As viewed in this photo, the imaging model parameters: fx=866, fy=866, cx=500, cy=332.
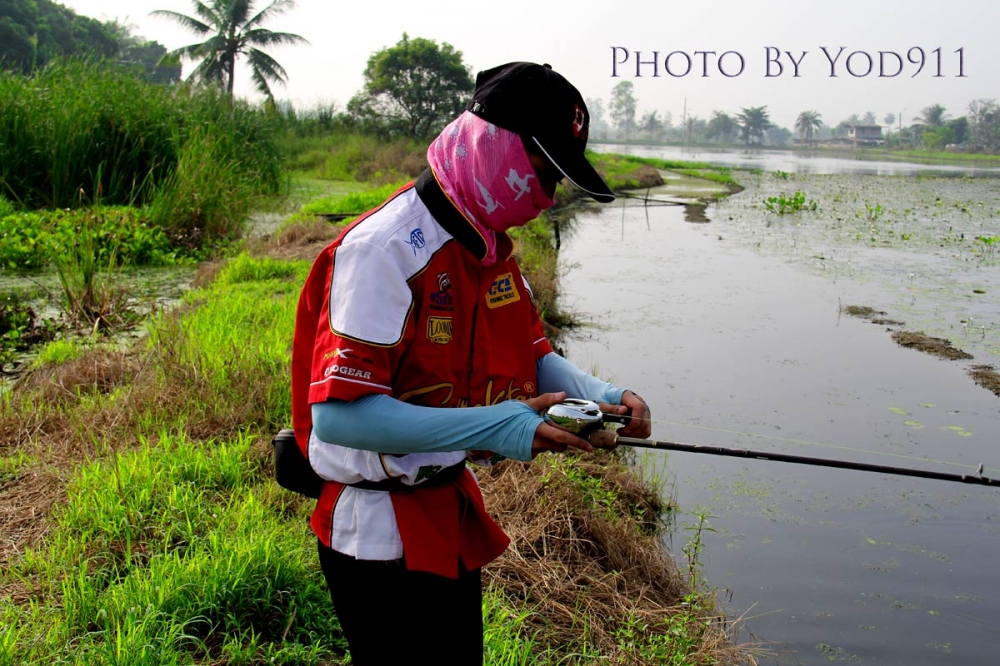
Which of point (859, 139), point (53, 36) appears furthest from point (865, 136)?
point (53, 36)

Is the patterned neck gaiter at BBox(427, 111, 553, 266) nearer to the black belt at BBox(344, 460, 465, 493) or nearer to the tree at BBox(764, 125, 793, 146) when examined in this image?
the black belt at BBox(344, 460, 465, 493)

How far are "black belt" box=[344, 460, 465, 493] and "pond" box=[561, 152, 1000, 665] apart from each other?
2.21 m

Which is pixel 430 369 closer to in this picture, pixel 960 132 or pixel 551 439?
pixel 551 439

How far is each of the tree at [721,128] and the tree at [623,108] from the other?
10.4 metres

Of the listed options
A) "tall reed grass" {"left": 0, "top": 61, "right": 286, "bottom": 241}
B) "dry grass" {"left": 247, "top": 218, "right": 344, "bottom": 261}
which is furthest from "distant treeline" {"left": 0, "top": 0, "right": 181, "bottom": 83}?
"dry grass" {"left": 247, "top": 218, "right": 344, "bottom": 261}

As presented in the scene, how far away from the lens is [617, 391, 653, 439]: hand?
5.89ft

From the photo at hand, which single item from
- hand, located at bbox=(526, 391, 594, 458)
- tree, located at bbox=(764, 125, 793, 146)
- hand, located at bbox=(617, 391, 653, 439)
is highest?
tree, located at bbox=(764, 125, 793, 146)

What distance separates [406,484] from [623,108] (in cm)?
11232

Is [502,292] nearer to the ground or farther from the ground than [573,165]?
nearer to the ground

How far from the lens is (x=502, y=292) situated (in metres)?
1.70

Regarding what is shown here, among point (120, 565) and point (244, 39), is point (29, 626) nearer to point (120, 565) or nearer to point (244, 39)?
point (120, 565)

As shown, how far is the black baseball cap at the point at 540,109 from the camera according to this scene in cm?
157

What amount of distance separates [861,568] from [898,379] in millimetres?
3359

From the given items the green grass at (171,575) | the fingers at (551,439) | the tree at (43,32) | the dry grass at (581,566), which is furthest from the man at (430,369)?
the tree at (43,32)
